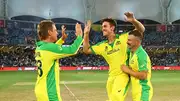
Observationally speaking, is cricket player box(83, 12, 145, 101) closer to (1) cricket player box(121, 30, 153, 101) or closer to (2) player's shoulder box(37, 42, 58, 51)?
(1) cricket player box(121, 30, 153, 101)

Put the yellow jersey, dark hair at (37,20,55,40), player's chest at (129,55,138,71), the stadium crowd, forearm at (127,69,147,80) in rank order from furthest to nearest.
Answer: the stadium crowd, the yellow jersey, player's chest at (129,55,138,71), forearm at (127,69,147,80), dark hair at (37,20,55,40)

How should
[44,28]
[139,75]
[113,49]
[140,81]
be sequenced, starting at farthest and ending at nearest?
[113,49], [140,81], [139,75], [44,28]

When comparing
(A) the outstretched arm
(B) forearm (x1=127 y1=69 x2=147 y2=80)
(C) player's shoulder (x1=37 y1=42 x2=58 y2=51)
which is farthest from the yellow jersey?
(C) player's shoulder (x1=37 y1=42 x2=58 y2=51)

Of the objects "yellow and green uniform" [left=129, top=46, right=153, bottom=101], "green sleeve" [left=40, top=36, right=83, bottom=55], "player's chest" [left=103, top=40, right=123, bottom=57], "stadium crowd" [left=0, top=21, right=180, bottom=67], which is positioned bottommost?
"stadium crowd" [left=0, top=21, right=180, bottom=67]

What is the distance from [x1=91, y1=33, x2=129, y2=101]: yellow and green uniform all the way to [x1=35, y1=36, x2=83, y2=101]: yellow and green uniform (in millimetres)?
1317

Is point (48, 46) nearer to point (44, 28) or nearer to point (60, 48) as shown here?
point (60, 48)

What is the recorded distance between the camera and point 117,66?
6.76 m

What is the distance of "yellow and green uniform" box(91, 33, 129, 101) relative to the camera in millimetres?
6613

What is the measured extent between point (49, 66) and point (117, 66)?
5.47ft

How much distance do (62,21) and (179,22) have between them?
982 inches

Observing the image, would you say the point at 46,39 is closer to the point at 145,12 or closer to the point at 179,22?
the point at 145,12

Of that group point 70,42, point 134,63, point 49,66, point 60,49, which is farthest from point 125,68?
point 70,42

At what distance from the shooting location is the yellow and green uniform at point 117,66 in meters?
6.61

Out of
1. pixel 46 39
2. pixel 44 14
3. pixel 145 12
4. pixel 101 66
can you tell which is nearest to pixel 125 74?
pixel 46 39
